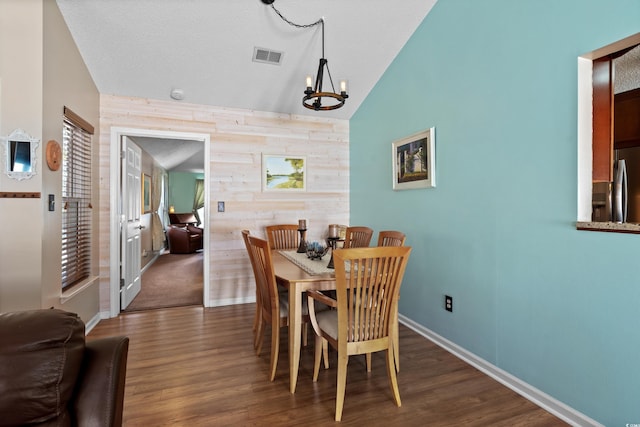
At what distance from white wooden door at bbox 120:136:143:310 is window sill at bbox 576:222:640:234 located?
412 centimetres

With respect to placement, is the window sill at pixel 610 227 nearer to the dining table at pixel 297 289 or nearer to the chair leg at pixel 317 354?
the dining table at pixel 297 289

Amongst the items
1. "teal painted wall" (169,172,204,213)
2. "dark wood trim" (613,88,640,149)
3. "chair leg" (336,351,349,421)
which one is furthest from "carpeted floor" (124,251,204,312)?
"dark wood trim" (613,88,640,149)

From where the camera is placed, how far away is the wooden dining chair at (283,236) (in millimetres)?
3664

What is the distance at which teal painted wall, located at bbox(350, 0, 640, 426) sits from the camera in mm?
1636

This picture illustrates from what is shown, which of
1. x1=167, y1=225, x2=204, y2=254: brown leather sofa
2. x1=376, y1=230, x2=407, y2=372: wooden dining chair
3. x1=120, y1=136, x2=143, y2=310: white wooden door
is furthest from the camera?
x1=167, y1=225, x2=204, y2=254: brown leather sofa

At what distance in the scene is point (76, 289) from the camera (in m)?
2.82

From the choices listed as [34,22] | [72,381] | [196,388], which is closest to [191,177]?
[34,22]

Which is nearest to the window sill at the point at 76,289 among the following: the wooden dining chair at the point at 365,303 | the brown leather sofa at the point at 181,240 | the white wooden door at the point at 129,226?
the white wooden door at the point at 129,226

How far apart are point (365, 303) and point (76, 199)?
9.29 feet

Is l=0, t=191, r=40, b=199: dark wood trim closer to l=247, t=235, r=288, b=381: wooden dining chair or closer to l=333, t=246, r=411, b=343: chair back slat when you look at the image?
l=247, t=235, r=288, b=381: wooden dining chair

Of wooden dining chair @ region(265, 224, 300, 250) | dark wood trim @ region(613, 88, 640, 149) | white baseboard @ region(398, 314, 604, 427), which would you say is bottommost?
white baseboard @ region(398, 314, 604, 427)

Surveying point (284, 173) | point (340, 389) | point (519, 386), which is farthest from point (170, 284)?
point (519, 386)

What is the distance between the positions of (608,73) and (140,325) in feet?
13.8

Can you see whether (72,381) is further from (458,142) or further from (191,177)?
(191,177)
